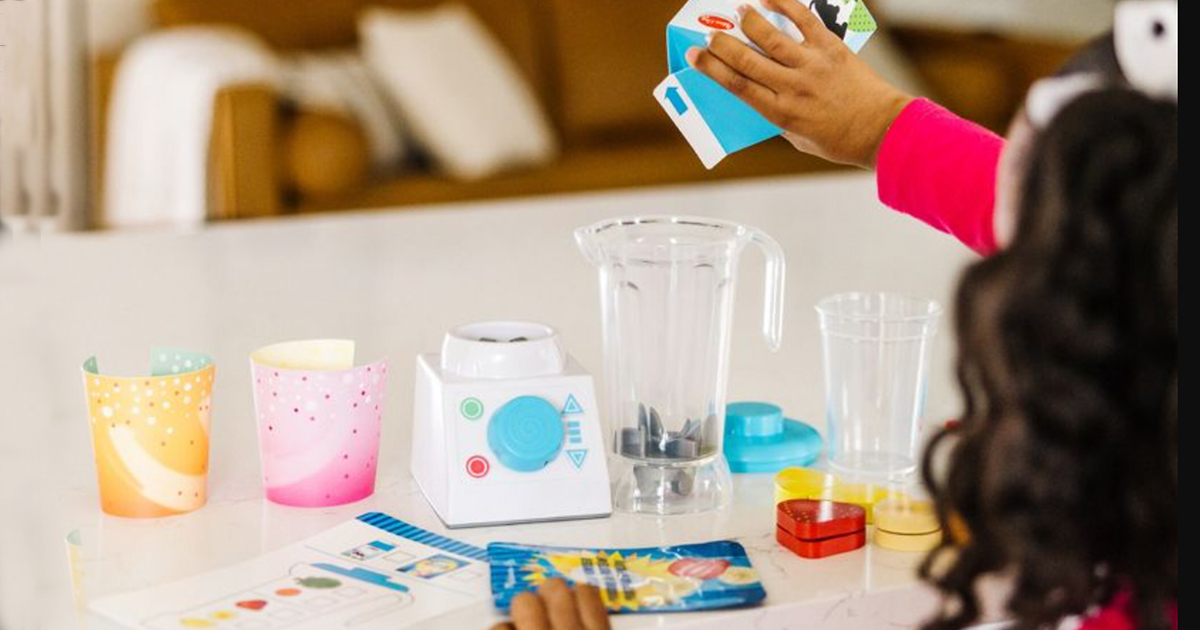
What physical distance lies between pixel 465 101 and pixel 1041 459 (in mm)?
3330

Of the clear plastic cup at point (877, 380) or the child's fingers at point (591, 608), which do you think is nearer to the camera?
the child's fingers at point (591, 608)

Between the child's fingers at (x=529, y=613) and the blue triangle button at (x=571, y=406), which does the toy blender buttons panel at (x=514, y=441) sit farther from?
the child's fingers at (x=529, y=613)

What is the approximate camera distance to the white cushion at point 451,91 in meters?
3.92

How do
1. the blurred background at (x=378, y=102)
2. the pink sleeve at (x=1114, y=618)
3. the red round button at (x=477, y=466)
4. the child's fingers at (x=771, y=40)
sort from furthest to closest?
the blurred background at (x=378, y=102)
the child's fingers at (x=771, y=40)
the red round button at (x=477, y=466)
the pink sleeve at (x=1114, y=618)

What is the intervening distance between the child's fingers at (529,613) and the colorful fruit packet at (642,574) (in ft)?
0.08

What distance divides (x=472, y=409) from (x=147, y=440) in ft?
0.82

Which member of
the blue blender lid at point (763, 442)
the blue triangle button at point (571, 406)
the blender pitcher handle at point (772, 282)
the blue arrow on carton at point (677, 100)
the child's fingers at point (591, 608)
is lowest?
the child's fingers at point (591, 608)

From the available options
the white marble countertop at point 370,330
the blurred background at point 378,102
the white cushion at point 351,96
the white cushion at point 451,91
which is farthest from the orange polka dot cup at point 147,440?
the white cushion at point 451,91

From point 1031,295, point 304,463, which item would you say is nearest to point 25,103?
point 304,463

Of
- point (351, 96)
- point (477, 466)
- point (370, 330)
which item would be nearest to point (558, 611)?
point (477, 466)

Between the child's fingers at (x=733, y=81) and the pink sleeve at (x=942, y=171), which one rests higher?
the child's fingers at (x=733, y=81)

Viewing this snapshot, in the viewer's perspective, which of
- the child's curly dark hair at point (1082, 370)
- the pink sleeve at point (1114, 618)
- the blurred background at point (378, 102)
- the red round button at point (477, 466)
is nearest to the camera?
the child's curly dark hair at point (1082, 370)

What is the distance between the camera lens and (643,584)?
3.34 ft

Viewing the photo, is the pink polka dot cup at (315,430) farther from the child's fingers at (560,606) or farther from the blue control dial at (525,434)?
the child's fingers at (560,606)
